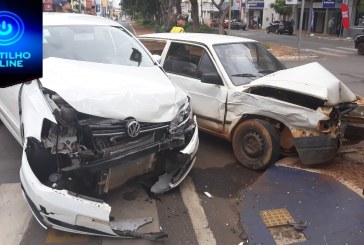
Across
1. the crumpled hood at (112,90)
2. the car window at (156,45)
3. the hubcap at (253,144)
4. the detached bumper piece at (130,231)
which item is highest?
the car window at (156,45)

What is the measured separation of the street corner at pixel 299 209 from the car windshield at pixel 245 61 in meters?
1.38

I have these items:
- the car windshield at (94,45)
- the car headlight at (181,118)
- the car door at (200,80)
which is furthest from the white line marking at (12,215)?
the car door at (200,80)

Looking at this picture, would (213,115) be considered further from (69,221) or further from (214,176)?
(69,221)


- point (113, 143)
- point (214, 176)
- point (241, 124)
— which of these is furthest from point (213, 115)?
point (113, 143)

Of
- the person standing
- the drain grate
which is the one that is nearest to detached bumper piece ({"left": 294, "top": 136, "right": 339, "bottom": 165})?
the drain grate

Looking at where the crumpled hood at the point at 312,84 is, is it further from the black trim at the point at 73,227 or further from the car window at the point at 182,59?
the black trim at the point at 73,227

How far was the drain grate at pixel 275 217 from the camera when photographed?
378 centimetres

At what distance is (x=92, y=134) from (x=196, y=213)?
4.56ft

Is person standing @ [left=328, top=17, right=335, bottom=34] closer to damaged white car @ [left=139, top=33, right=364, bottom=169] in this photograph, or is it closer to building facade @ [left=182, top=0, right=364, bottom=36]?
building facade @ [left=182, top=0, right=364, bottom=36]

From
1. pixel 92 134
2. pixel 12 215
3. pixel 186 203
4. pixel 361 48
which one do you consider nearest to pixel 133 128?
pixel 92 134

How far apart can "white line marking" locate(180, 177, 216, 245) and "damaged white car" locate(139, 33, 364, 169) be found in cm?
98

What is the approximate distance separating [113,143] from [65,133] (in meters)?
0.43

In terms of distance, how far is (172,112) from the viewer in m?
4.02

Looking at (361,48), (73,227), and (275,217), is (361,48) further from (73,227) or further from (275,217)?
(73,227)
